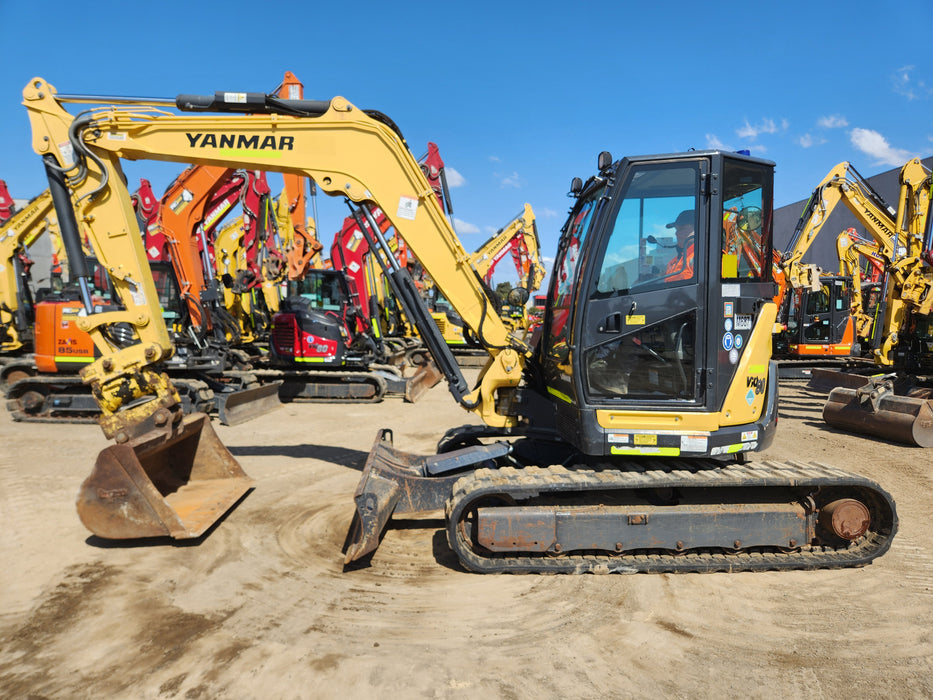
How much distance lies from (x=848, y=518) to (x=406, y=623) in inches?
124

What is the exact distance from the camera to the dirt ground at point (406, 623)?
2920 millimetres

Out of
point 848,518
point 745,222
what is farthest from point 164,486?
point 848,518

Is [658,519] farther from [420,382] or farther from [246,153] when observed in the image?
[420,382]

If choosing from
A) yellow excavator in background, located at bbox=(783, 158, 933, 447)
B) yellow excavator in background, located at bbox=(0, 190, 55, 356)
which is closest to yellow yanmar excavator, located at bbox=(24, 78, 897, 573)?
yellow excavator in background, located at bbox=(783, 158, 933, 447)

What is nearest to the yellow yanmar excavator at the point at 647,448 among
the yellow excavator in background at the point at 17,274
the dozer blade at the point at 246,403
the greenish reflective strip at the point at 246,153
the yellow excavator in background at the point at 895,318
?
the greenish reflective strip at the point at 246,153

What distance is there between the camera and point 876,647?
3.23 m

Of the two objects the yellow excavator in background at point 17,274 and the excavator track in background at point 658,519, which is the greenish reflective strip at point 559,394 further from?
the yellow excavator in background at point 17,274

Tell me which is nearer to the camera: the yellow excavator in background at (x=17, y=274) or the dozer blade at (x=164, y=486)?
the dozer blade at (x=164, y=486)

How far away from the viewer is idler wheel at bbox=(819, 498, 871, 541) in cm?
404

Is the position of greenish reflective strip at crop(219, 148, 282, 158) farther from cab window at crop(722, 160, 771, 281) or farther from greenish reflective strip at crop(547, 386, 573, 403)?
cab window at crop(722, 160, 771, 281)

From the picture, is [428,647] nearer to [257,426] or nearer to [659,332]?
[659,332]

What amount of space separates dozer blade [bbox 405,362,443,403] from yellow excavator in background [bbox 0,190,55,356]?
7520mm

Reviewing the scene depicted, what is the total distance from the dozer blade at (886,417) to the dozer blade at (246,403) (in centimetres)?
928

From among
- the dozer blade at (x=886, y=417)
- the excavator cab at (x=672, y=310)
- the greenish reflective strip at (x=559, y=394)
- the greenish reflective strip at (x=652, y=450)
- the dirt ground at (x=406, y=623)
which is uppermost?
the excavator cab at (x=672, y=310)
